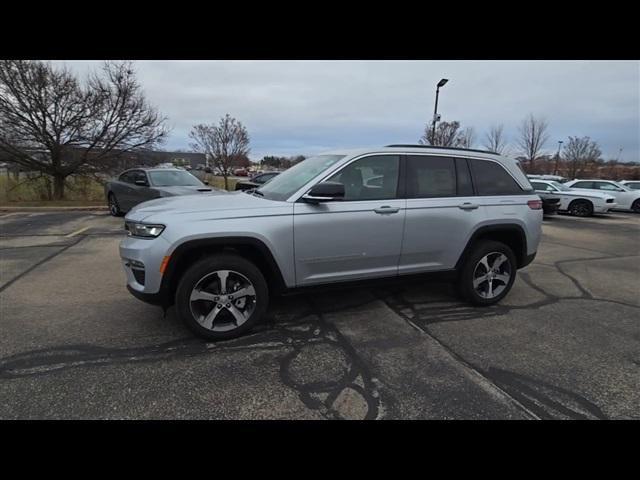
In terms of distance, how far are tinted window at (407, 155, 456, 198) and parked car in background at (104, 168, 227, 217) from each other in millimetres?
6110

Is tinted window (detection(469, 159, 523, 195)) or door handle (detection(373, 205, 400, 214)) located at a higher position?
tinted window (detection(469, 159, 523, 195))

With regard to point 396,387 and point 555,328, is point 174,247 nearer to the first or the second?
point 396,387

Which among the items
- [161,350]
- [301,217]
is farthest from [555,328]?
[161,350]

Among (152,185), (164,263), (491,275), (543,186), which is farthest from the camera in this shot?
(543,186)

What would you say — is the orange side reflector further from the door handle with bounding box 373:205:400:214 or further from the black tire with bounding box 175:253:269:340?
the door handle with bounding box 373:205:400:214

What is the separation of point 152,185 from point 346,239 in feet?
25.9

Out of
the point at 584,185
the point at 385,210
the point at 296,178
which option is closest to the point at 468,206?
the point at 385,210

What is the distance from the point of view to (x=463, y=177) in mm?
3996

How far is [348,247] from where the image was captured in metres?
3.46

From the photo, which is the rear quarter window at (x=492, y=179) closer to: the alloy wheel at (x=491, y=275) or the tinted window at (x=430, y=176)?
the tinted window at (x=430, y=176)

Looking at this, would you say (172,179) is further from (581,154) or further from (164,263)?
(581,154)

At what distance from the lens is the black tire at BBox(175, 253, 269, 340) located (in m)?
3.03

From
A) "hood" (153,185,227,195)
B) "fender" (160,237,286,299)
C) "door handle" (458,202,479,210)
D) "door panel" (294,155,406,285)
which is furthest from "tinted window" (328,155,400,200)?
"hood" (153,185,227,195)
